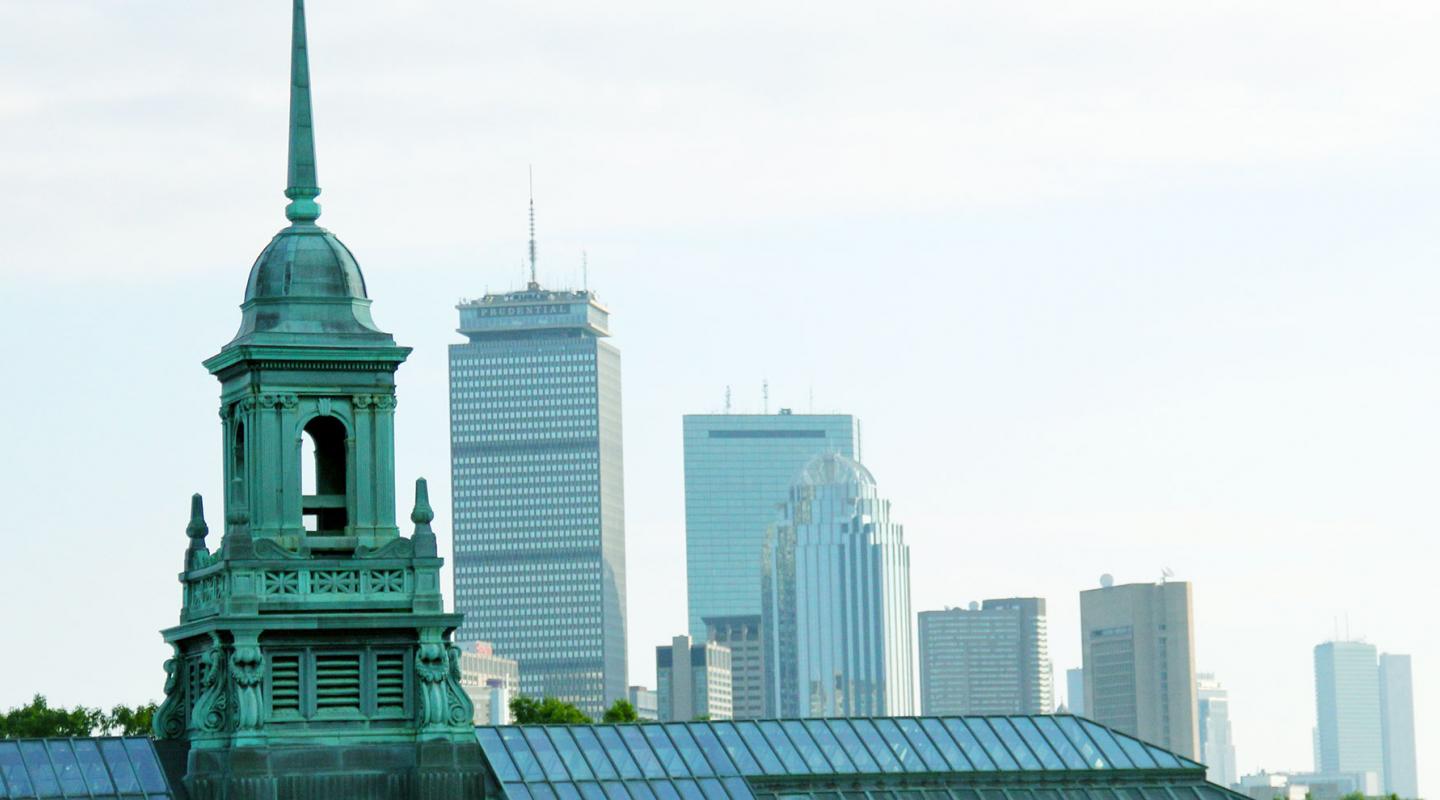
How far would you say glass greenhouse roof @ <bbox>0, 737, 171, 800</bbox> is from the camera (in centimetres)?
6469

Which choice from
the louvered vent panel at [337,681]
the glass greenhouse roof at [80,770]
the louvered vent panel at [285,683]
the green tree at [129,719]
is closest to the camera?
the glass greenhouse roof at [80,770]

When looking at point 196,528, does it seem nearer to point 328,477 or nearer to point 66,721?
point 328,477

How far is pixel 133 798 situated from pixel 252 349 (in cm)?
872

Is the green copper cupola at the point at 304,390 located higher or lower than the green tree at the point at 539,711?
higher

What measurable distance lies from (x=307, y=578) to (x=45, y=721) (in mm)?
83412

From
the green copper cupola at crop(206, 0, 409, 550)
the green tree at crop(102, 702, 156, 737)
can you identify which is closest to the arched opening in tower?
the green copper cupola at crop(206, 0, 409, 550)

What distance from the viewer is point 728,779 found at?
69500 mm

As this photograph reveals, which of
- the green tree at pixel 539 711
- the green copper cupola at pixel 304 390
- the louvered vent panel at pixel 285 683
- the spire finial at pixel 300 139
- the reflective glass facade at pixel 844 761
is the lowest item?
the reflective glass facade at pixel 844 761

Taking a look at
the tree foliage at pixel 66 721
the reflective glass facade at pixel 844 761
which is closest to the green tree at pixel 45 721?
the tree foliage at pixel 66 721

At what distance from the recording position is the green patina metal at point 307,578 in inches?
2549

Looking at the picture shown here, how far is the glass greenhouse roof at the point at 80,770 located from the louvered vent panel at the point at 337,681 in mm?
3427

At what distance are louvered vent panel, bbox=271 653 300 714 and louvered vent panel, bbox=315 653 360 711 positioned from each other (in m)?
0.39

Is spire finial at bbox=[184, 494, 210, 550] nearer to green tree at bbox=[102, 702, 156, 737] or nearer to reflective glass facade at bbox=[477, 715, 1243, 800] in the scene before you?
reflective glass facade at bbox=[477, 715, 1243, 800]

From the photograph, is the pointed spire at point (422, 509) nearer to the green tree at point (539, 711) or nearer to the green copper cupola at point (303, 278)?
the green copper cupola at point (303, 278)
